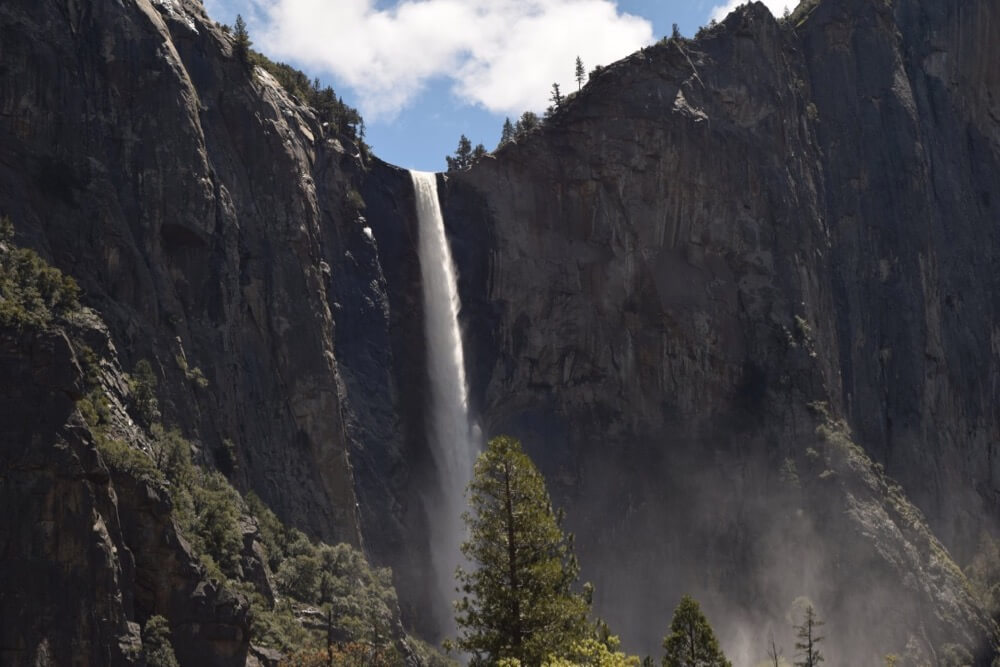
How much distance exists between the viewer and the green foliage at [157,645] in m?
49.2

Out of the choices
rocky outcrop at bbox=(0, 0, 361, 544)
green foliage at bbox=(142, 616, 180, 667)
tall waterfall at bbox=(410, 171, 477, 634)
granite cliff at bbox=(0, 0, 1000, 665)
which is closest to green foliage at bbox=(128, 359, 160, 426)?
rocky outcrop at bbox=(0, 0, 361, 544)

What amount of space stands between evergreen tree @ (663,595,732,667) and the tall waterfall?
3311 centimetres

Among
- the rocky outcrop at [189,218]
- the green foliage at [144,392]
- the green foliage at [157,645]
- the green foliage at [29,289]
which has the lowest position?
the green foliage at [157,645]

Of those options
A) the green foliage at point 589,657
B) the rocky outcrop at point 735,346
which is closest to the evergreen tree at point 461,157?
the rocky outcrop at point 735,346

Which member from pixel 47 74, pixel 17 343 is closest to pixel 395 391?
pixel 47 74

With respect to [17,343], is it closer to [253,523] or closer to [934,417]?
[253,523]

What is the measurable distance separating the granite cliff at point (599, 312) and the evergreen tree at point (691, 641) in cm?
1770

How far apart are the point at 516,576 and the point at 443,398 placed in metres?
50.4

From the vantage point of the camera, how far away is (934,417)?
10488cm

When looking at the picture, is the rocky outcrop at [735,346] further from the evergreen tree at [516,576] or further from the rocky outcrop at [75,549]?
the evergreen tree at [516,576]

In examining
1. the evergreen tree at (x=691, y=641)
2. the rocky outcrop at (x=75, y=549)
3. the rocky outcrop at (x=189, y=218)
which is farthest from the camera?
the rocky outcrop at (x=189, y=218)

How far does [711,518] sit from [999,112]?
59.3 m

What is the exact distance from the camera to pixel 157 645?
49.8 m

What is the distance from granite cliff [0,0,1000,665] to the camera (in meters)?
62.6
